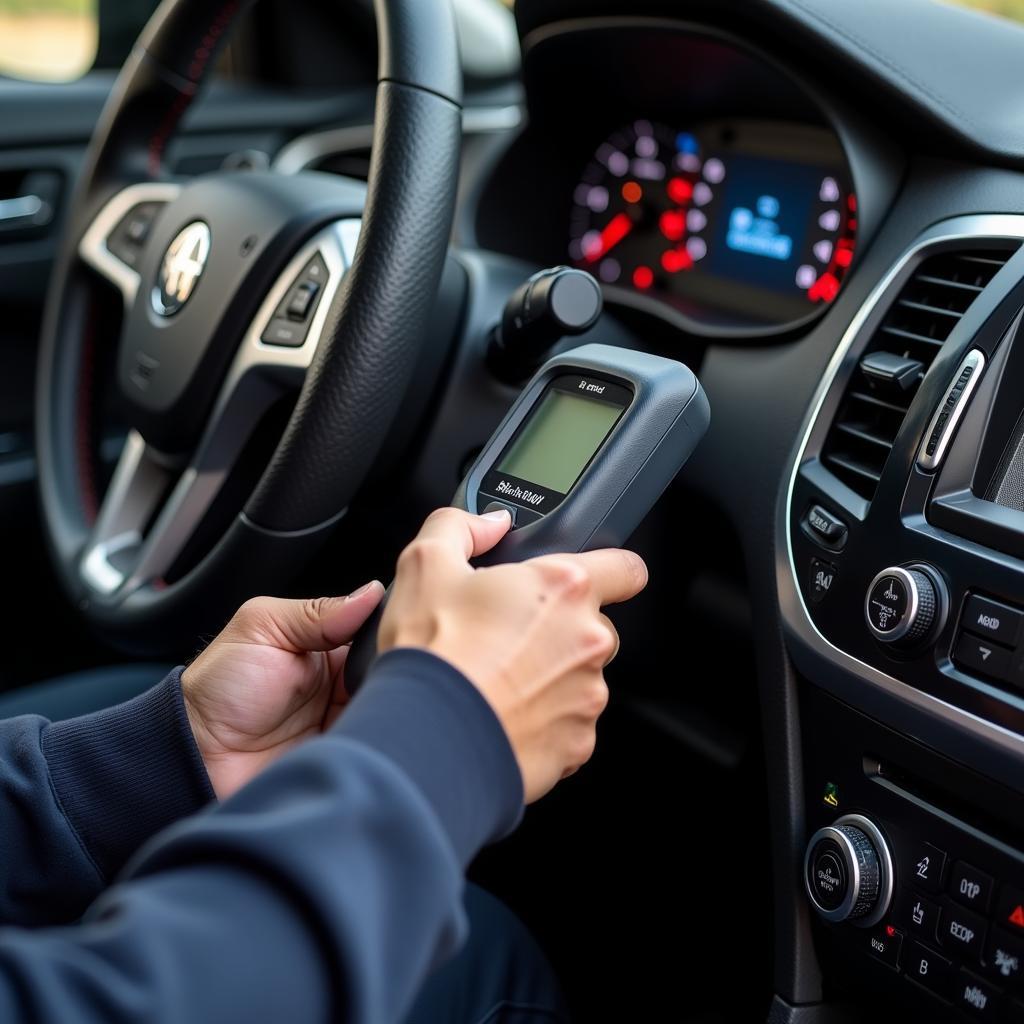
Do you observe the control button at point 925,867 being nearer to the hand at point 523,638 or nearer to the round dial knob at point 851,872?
the round dial knob at point 851,872

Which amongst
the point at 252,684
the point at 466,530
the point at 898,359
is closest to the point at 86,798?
the point at 252,684

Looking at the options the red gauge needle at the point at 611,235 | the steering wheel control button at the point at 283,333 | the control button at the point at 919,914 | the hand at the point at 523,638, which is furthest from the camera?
the red gauge needle at the point at 611,235

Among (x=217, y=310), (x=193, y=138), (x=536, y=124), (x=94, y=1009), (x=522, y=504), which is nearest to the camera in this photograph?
(x=94, y=1009)

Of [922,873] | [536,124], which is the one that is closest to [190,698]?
[922,873]

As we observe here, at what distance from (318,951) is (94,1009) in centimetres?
8

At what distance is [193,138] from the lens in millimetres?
1979

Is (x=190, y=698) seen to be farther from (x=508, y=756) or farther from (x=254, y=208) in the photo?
(x=254, y=208)

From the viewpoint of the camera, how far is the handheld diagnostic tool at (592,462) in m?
0.74

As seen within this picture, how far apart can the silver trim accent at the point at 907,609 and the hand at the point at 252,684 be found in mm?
349

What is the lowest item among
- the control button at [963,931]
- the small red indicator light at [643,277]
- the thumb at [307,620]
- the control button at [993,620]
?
the control button at [963,931]

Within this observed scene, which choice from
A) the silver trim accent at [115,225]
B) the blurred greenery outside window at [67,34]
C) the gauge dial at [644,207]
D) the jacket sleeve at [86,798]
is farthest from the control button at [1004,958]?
the blurred greenery outside window at [67,34]

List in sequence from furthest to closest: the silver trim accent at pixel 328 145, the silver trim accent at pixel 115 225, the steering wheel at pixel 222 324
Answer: the silver trim accent at pixel 328 145 → the silver trim accent at pixel 115 225 → the steering wheel at pixel 222 324

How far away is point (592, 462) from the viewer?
0.76 meters

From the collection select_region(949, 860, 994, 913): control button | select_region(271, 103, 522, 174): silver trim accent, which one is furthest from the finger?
select_region(271, 103, 522, 174): silver trim accent
